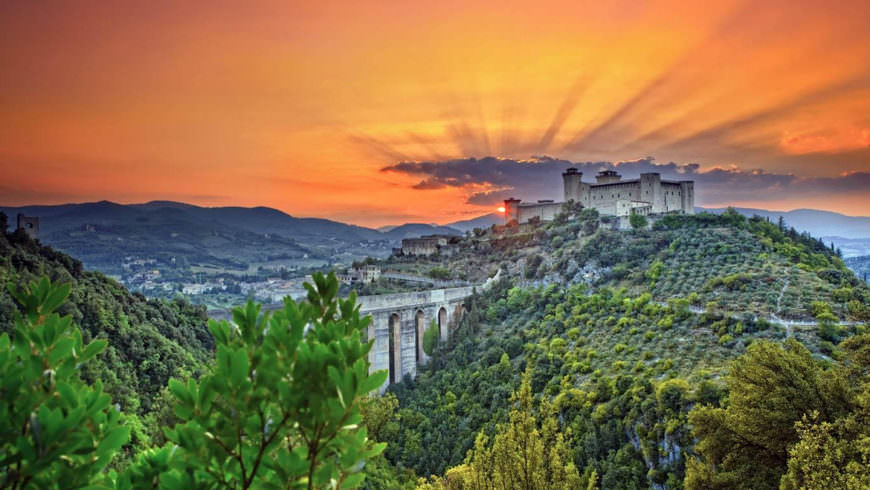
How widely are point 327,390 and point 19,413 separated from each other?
100 cm

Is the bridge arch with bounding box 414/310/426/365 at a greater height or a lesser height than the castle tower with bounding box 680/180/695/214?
lesser

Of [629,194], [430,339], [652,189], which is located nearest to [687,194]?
[652,189]

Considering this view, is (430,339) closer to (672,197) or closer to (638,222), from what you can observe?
(638,222)

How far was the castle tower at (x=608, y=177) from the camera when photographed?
41969 mm

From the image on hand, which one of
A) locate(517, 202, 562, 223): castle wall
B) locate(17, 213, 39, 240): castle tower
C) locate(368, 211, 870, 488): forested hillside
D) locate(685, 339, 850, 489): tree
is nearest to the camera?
locate(685, 339, 850, 489): tree

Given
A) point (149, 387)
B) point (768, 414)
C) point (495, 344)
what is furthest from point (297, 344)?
point (495, 344)

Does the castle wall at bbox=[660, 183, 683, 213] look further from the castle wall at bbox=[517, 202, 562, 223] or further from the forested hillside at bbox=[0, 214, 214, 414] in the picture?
the forested hillside at bbox=[0, 214, 214, 414]

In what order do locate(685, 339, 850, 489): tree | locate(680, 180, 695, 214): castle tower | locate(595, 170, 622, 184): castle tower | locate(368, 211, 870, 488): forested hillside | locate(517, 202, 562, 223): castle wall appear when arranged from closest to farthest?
locate(685, 339, 850, 489): tree, locate(368, 211, 870, 488): forested hillside, locate(680, 180, 695, 214): castle tower, locate(595, 170, 622, 184): castle tower, locate(517, 202, 562, 223): castle wall

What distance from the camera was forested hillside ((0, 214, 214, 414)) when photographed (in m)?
13.9

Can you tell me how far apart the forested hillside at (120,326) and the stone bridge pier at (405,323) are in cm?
816

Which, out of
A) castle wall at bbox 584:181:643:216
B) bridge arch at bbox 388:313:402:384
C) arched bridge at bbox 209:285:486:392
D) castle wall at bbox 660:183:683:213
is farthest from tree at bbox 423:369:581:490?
castle wall at bbox 660:183:683:213

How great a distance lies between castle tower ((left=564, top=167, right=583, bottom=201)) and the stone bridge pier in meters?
17.9

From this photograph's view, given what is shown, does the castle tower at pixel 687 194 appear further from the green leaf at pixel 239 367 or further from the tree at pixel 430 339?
the green leaf at pixel 239 367

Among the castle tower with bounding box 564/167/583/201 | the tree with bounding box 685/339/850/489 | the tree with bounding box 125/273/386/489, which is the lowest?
the tree with bounding box 685/339/850/489
